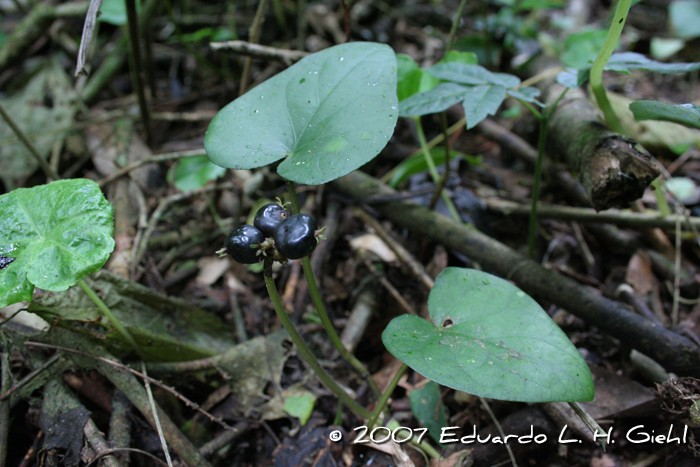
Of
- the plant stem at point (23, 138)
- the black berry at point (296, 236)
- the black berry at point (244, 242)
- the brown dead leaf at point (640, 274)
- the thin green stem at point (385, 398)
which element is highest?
the black berry at point (296, 236)

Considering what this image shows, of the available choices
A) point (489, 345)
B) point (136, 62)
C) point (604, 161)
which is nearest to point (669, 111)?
point (604, 161)

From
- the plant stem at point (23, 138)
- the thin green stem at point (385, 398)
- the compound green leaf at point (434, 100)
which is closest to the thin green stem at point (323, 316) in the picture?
the thin green stem at point (385, 398)

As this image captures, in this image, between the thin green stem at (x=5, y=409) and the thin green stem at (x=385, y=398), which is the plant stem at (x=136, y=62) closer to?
the thin green stem at (x=5, y=409)

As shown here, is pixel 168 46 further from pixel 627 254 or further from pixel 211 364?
pixel 627 254

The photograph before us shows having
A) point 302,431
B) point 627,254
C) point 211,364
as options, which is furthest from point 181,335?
point 627,254

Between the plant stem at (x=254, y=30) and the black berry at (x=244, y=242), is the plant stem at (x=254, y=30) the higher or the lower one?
the higher one

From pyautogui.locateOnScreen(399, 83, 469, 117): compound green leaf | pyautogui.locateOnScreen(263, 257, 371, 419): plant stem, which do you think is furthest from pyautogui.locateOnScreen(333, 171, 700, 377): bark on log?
pyautogui.locateOnScreen(263, 257, 371, 419): plant stem
